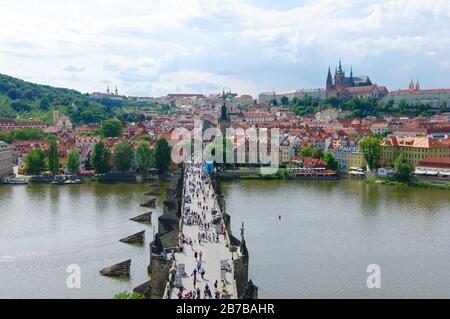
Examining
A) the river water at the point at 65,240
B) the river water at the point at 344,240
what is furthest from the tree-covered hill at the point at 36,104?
the river water at the point at 344,240

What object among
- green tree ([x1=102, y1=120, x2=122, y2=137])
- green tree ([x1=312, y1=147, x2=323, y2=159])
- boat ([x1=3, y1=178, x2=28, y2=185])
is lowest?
boat ([x1=3, y1=178, x2=28, y2=185])

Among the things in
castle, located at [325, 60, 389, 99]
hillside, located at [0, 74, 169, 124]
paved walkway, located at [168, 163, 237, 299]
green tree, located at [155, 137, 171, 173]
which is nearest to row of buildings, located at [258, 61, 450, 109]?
castle, located at [325, 60, 389, 99]

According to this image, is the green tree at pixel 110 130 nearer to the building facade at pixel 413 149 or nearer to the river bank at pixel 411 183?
the building facade at pixel 413 149

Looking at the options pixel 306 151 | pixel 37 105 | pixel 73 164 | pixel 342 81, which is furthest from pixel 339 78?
pixel 73 164

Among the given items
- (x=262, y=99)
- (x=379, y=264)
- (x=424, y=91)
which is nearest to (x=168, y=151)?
(x=379, y=264)

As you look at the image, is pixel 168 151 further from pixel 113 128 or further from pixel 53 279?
pixel 53 279

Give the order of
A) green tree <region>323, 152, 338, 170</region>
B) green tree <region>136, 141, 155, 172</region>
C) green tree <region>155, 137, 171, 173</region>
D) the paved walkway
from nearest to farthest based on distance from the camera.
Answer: the paved walkway < green tree <region>136, 141, 155, 172</region> < green tree <region>155, 137, 171, 173</region> < green tree <region>323, 152, 338, 170</region>

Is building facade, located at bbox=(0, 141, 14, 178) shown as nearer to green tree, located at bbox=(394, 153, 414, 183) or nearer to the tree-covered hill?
green tree, located at bbox=(394, 153, 414, 183)
